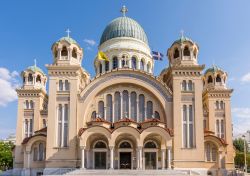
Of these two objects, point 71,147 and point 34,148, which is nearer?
point 71,147

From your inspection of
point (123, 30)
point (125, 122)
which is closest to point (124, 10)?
point (123, 30)

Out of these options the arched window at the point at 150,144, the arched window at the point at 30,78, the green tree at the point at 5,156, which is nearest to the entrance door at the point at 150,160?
the arched window at the point at 150,144

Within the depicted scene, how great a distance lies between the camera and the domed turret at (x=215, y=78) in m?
50.2

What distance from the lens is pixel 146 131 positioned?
38625 mm

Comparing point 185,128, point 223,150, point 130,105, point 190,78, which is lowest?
point 223,150

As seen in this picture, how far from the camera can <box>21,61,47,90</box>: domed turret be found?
50.1 meters

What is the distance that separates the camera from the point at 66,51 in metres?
43.8

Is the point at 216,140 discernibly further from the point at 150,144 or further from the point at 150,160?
the point at 150,160

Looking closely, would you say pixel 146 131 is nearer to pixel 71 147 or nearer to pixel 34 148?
pixel 71 147

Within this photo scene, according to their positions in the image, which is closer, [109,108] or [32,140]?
[109,108]

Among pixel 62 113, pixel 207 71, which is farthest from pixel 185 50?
pixel 62 113

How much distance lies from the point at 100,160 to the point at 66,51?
47.5ft

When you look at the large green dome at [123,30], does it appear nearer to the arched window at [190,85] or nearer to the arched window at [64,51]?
the arched window at [64,51]

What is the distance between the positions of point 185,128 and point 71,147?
1385cm
